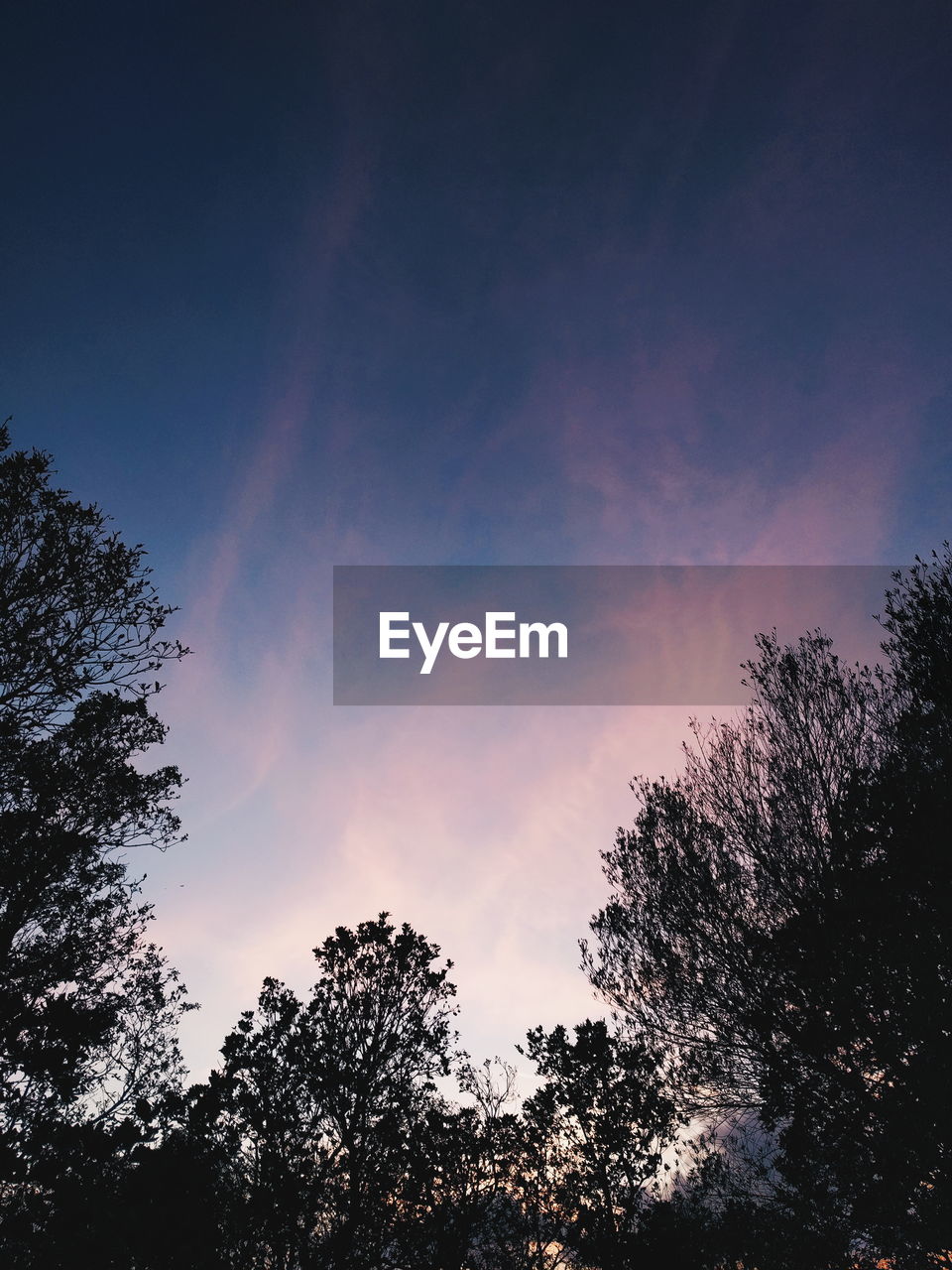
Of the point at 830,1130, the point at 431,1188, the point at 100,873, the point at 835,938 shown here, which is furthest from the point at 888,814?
the point at 100,873

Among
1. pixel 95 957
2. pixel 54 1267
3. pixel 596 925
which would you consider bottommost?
pixel 54 1267

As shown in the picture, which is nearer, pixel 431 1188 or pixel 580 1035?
pixel 431 1188

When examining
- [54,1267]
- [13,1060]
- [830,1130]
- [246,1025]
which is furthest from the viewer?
[246,1025]

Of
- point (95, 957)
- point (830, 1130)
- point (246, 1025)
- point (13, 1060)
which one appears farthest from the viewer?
point (246, 1025)

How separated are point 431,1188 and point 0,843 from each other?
40.9ft

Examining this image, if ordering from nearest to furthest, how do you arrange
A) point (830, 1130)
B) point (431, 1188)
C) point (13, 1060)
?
point (13, 1060) < point (830, 1130) < point (431, 1188)

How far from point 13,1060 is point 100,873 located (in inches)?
118

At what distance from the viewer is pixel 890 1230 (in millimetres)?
9711

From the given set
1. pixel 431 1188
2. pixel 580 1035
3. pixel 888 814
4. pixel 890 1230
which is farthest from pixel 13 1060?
pixel 888 814

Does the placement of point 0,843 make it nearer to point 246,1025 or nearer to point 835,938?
point 246,1025

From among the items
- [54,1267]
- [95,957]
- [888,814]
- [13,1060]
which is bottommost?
[54,1267]

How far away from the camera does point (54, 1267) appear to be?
843 cm

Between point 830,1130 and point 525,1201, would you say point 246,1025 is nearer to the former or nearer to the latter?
point 525,1201

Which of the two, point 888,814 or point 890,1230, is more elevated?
point 888,814
